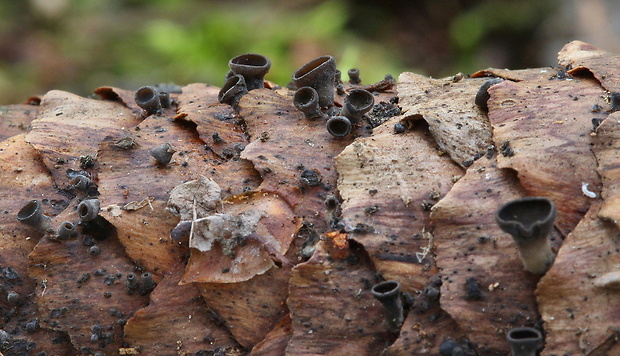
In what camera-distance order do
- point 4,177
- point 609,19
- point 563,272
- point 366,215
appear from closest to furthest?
1. point 563,272
2. point 366,215
3. point 4,177
4. point 609,19

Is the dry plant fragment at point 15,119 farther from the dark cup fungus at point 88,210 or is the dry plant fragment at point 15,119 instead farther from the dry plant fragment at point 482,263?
the dry plant fragment at point 482,263

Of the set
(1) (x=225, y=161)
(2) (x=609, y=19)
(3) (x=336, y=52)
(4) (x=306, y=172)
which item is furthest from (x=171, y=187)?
(2) (x=609, y=19)

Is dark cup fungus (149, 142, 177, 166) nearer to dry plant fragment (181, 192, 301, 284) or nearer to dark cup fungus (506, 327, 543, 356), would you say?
dry plant fragment (181, 192, 301, 284)

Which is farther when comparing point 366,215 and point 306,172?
point 306,172

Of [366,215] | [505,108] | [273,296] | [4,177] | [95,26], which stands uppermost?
[505,108]

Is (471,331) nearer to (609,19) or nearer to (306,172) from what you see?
(306,172)

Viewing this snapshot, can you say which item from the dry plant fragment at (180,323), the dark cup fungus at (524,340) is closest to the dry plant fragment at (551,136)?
the dark cup fungus at (524,340)

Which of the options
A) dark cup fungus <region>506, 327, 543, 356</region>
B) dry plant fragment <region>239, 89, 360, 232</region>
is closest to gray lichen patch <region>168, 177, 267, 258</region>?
dry plant fragment <region>239, 89, 360, 232</region>
